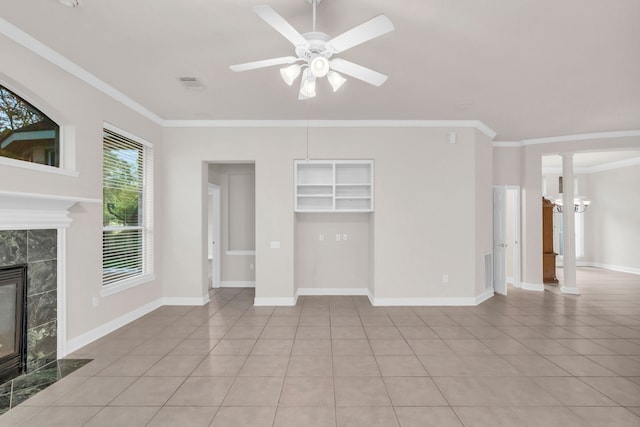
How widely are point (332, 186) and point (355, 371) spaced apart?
319 cm

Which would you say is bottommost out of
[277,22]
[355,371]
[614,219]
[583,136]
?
[355,371]

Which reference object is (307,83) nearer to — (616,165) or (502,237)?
(502,237)

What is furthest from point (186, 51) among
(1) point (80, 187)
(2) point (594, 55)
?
(2) point (594, 55)

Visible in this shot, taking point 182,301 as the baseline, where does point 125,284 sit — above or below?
above

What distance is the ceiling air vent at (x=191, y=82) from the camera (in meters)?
3.86

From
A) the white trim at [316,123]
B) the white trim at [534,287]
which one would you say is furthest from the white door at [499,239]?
the white trim at [316,123]

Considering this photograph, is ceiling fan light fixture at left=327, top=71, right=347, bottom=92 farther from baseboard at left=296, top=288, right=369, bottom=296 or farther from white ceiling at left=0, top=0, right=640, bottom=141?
baseboard at left=296, top=288, right=369, bottom=296

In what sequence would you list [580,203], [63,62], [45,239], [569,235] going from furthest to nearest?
[580,203] < [569,235] < [63,62] < [45,239]

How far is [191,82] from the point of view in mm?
3932

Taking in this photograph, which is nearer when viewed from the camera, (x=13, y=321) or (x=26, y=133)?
(x=13, y=321)

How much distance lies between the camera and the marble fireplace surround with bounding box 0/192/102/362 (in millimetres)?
2848

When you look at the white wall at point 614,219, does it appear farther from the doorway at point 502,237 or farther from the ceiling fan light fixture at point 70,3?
the ceiling fan light fixture at point 70,3

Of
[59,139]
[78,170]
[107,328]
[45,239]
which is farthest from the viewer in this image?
[107,328]

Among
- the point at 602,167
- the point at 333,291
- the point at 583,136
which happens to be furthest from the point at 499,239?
the point at 602,167
